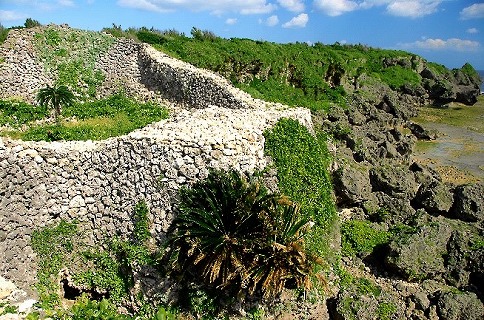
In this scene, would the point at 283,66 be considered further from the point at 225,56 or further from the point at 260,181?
the point at 260,181

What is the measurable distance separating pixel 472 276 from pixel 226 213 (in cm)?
835

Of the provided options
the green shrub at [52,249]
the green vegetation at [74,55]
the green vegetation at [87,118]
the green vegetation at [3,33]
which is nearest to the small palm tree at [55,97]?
the green vegetation at [87,118]

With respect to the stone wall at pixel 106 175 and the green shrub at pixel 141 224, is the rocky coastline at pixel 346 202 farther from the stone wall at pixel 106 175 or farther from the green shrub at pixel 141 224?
the green shrub at pixel 141 224

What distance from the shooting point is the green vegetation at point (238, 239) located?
10.1 metres

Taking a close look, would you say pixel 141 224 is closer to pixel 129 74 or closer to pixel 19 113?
pixel 19 113

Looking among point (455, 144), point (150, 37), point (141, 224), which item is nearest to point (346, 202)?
point (141, 224)

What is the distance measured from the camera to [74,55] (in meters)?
25.6

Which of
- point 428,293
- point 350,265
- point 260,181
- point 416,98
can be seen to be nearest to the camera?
point 260,181

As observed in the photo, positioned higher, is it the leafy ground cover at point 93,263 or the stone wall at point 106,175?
the stone wall at point 106,175

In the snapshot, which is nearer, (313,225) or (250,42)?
(313,225)

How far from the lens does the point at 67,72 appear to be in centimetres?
2481

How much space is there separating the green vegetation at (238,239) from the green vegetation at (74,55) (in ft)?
52.2

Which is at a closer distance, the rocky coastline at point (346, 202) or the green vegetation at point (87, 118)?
the rocky coastline at point (346, 202)

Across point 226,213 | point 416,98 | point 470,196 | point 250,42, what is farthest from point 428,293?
point 416,98
